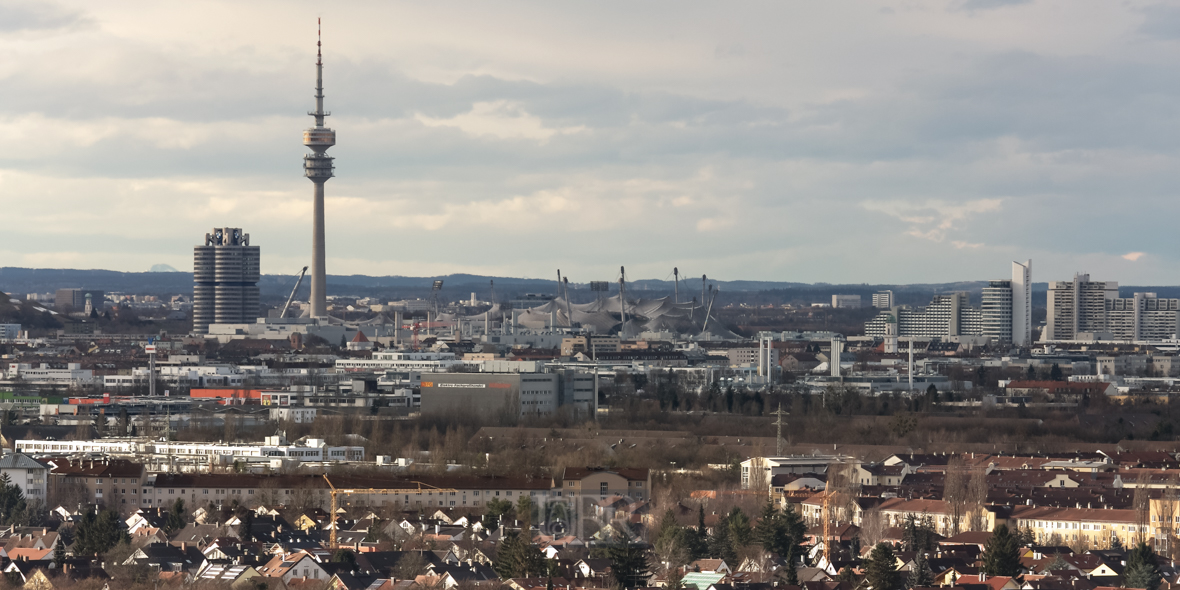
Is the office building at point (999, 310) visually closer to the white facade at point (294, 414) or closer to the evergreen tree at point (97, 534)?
the white facade at point (294, 414)

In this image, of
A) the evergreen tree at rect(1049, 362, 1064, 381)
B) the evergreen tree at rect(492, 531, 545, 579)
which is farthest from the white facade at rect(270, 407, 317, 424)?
the evergreen tree at rect(492, 531, 545, 579)

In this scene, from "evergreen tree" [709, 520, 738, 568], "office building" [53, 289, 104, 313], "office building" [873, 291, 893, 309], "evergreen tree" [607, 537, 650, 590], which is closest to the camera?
"evergreen tree" [607, 537, 650, 590]

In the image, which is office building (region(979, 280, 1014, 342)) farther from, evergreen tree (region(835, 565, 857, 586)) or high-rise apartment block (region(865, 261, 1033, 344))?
evergreen tree (region(835, 565, 857, 586))

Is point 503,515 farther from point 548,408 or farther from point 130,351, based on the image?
point 130,351

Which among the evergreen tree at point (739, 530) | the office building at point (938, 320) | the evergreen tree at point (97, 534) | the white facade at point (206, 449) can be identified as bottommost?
the white facade at point (206, 449)

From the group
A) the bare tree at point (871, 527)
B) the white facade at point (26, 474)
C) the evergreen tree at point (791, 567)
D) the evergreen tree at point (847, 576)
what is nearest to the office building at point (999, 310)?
the white facade at point (26, 474)

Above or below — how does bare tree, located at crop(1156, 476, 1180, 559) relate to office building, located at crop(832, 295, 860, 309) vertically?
below
